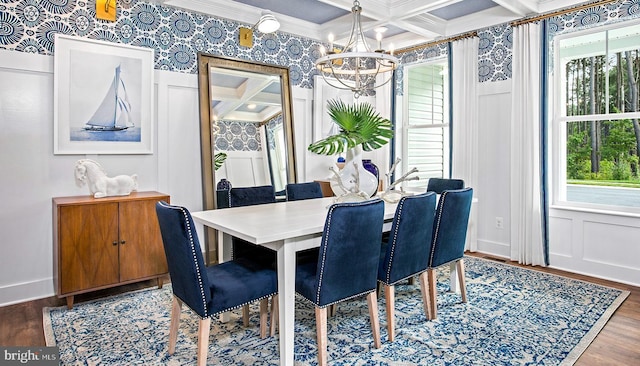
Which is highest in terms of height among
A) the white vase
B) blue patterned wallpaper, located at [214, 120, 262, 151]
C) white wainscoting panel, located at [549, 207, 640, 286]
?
blue patterned wallpaper, located at [214, 120, 262, 151]

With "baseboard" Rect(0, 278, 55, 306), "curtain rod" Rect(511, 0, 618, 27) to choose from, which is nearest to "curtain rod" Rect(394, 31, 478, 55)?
"curtain rod" Rect(511, 0, 618, 27)

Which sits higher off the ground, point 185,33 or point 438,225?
point 185,33

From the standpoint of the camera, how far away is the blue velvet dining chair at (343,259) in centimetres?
199

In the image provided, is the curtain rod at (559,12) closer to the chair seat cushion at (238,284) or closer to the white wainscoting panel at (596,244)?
the white wainscoting panel at (596,244)

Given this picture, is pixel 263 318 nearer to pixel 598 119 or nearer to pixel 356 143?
pixel 356 143

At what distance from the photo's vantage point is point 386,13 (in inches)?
158

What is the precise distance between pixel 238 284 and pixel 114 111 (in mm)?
2172

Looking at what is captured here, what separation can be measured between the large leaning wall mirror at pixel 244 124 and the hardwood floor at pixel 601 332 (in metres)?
1.41

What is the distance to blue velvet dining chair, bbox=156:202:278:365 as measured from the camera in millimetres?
1889

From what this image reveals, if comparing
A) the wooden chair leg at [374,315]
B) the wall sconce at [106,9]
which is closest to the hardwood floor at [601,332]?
the wooden chair leg at [374,315]

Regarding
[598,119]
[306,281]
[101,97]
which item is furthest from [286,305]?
[598,119]

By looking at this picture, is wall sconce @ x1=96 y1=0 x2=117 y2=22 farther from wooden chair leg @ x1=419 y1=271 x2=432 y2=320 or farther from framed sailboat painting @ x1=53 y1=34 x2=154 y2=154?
wooden chair leg @ x1=419 y1=271 x2=432 y2=320

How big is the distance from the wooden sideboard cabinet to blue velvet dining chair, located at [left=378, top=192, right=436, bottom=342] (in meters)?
1.93

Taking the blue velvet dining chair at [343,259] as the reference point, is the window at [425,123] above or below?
above
